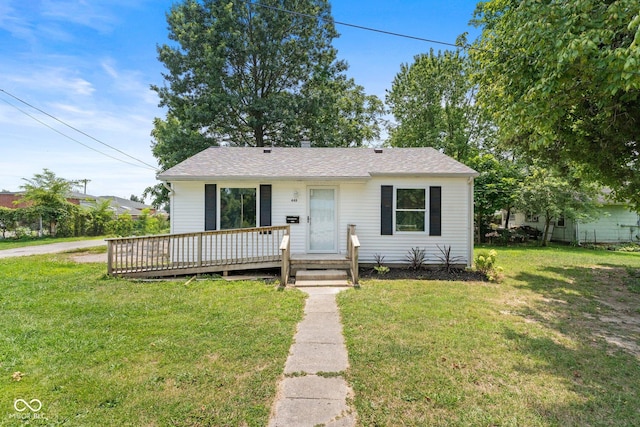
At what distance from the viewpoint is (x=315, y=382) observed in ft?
10.2

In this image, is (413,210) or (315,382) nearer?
(315,382)

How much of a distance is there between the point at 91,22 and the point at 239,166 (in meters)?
7.41

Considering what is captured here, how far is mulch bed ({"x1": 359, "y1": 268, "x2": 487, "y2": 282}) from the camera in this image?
8.02 metres

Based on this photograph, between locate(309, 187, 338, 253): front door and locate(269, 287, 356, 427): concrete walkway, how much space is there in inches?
164

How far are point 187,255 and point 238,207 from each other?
1.93m

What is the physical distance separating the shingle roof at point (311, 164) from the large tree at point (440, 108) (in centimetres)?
1209

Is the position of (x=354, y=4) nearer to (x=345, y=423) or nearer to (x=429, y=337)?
(x=429, y=337)

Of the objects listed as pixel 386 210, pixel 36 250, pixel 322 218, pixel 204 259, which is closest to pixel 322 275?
pixel 322 218

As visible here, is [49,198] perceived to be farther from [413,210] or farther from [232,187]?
[413,210]

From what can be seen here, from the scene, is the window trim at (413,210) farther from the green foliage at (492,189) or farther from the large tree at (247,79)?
the large tree at (247,79)

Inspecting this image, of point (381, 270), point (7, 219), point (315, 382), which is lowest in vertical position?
point (315, 382)

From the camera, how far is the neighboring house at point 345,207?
877 cm

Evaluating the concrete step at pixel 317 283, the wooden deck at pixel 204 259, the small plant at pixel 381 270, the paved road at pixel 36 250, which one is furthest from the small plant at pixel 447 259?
the paved road at pixel 36 250

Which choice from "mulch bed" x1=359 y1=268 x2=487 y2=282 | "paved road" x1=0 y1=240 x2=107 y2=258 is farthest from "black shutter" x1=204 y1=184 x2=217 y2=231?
"paved road" x1=0 y1=240 x2=107 y2=258
